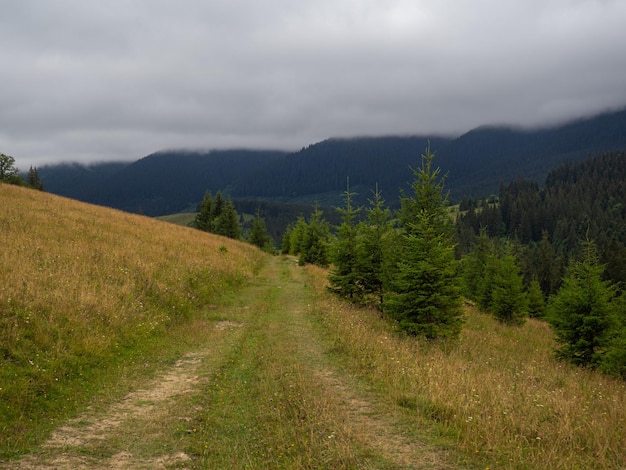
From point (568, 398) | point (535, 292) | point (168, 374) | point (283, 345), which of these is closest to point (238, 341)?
point (283, 345)

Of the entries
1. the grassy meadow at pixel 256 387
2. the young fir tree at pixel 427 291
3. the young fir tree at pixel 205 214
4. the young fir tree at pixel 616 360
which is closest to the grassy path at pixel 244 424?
the grassy meadow at pixel 256 387

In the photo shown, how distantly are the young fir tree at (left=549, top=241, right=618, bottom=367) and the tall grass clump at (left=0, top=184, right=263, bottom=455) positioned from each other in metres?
17.9

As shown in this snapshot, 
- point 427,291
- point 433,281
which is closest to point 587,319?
point 433,281

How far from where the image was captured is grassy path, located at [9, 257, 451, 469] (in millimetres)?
6129

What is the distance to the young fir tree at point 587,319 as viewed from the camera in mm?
19047

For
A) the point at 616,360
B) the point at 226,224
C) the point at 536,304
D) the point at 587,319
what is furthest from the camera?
the point at 226,224

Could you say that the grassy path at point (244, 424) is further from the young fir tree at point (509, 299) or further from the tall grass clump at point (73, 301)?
the young fir tree at point (509, 299)

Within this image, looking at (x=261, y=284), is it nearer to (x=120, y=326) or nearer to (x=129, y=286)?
(x=129, y=286)

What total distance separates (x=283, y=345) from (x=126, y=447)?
684 centimetres

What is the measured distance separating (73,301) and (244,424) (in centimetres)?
737

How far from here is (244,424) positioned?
24.7ft

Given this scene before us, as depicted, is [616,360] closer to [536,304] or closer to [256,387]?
[256,387]

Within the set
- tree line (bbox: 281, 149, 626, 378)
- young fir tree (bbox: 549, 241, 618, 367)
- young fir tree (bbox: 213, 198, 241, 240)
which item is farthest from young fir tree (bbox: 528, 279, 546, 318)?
young fir tree (bbox: 213, 198, 241, 240)

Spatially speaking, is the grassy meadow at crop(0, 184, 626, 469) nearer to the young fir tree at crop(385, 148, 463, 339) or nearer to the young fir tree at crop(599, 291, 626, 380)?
the young fir tree at crop(385, 148, 463, 339)
